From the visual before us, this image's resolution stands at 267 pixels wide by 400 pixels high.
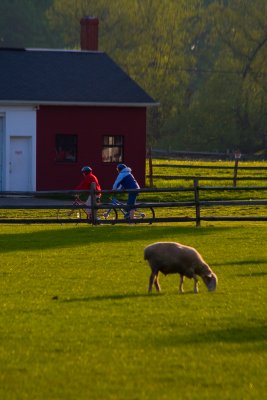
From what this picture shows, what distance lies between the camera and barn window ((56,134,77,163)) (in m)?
47.8

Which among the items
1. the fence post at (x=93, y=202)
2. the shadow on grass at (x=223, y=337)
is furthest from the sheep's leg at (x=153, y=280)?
the fence post at (x=93, y=202)

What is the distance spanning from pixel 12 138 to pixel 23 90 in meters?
1.91

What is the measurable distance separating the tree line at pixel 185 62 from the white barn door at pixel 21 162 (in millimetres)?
34407

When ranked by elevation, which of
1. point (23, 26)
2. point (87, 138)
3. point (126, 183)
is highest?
point (23, 26)

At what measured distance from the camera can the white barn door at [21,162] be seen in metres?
46.8

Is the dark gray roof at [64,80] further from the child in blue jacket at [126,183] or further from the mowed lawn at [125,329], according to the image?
the mowed lawn at [125,329]

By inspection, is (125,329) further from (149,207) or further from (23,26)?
(23,26)

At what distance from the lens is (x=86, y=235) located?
29.6 meters

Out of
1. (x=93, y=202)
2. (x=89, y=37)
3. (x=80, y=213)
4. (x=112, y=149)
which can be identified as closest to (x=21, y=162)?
(x=112, y=149)

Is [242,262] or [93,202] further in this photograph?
[93,202]

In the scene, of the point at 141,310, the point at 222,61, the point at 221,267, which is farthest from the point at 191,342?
the point at 222,61

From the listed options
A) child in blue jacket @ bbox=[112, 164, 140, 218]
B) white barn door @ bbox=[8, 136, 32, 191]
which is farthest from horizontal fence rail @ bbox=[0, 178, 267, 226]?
white barn door @ bbox=[8, 136, 32, 191]

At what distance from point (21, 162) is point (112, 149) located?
12.6 feet

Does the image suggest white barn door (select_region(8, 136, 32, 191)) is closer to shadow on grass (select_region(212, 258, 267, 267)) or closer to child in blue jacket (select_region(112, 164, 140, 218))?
child in blue jacket (select_region(112, 164, 140, 218))
